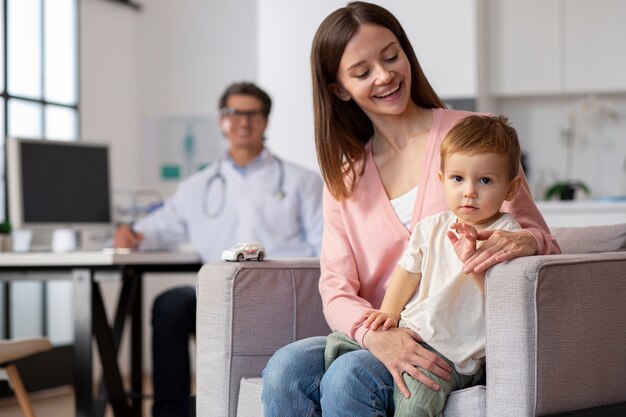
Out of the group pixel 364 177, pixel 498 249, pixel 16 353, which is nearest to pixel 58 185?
pixel 16 353

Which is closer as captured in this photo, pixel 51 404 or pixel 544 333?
pixel 544 333

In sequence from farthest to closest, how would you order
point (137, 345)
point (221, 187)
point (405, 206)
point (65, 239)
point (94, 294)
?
point (65, 239), point (137, 345), point (221, 187), point (94, 294), point (405, 206)

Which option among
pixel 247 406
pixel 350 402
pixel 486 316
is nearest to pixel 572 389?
pixel 486 316

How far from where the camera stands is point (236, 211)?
3.71 metres

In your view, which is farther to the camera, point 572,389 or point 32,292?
point 32,292

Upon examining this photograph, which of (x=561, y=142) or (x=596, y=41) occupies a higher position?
(x=596, y=41)

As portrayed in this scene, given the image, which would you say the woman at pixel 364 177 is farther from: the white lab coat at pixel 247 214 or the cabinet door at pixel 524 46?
the cabinet door at pixel 524 46

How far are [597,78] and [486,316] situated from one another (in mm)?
3748

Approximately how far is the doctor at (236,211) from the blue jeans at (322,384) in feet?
4.83

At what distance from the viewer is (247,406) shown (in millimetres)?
2174

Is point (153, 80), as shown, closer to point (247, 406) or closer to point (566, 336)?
point (247, 406)

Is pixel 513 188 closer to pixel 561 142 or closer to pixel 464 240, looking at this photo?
pixel 464 240

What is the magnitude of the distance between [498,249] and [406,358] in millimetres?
259

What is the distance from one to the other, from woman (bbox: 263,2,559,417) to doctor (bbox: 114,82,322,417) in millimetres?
1297
